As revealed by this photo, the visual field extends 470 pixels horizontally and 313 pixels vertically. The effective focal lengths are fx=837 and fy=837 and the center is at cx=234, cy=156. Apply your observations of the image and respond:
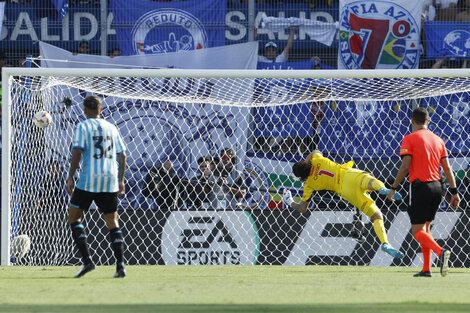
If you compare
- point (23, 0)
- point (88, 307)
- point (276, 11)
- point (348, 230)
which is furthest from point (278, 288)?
point (23, 0)

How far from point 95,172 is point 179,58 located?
5.85 m

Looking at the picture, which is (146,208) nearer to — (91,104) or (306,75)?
(306,75)

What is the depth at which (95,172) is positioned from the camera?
721 centimetres

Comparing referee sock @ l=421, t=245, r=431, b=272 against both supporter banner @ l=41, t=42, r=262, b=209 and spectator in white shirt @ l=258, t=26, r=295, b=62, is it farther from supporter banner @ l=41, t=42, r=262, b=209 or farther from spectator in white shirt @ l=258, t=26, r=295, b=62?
spectator in white shirt @ l=258, t=26, r=295, b=62

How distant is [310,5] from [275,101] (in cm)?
258

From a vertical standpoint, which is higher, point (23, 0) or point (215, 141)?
point (23, 0)

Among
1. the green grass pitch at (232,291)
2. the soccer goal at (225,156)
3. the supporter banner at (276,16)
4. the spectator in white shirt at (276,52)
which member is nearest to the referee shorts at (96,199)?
the green grass pitch at (232,291)

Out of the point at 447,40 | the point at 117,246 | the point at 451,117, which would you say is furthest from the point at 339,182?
the point at 447,40

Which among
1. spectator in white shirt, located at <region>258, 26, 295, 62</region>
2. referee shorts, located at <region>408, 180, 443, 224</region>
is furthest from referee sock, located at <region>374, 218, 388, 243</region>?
spectator in white shirt, located at <region>258, 26, 295, 62</region>

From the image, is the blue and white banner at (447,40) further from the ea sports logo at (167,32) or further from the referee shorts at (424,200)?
the referee shorts at (424,200)

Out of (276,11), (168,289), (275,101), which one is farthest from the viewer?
(276,11)

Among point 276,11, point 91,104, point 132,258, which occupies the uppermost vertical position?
point 276,11

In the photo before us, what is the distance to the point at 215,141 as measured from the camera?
11.9 m

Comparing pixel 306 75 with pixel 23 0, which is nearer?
pixel 306 75
